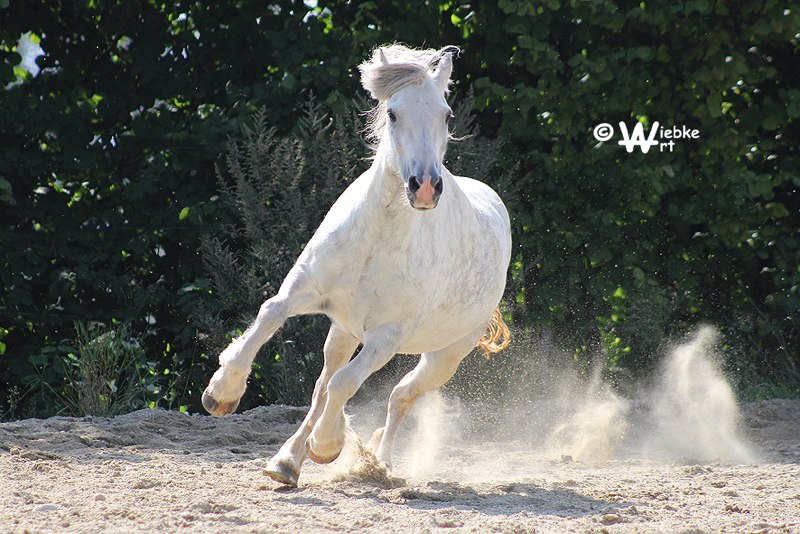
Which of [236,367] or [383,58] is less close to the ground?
[383,58]

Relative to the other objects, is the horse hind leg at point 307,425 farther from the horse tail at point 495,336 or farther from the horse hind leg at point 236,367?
the horse tail at point 495,336

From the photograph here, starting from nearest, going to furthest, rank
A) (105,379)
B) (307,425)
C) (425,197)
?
(425,197) → (307,425) → (105,379)

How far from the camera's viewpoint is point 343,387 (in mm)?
4824

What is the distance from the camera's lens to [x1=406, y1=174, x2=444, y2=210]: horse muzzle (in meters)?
4.34

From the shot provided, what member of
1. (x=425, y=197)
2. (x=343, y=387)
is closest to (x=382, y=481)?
(x=343, y=387)

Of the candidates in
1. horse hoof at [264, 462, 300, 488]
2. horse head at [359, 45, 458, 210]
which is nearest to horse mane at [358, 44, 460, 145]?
horse head at [359, 45, 458, 210]

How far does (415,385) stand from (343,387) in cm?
146

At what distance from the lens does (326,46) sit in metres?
8.62

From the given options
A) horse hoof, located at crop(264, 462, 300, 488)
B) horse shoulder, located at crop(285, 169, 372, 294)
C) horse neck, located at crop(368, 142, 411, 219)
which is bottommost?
horse hoof, located at crop(264, 462, 300, 488)

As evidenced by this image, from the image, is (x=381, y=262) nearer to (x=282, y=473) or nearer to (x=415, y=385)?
(x=282, y=473)

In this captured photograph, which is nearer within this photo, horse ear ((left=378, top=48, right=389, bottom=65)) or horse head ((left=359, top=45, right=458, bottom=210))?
horse head ((left=359, top=45, right=458, bottom=210))

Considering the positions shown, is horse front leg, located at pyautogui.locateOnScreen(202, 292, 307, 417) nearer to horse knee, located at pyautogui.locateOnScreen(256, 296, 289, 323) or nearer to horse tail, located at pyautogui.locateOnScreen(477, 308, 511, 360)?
horse knee, located at pyautogui.locateOnScreen(256, 296, 289, 323)

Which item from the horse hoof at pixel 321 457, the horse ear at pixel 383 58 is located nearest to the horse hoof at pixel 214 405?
the horse hoof at pixel 321 457

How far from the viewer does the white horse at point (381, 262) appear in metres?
4.71
